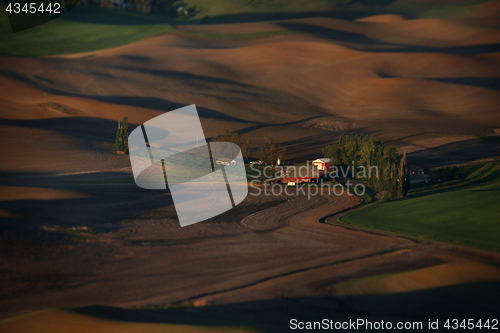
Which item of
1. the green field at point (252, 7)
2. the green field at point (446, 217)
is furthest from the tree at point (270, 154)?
the green field at point (252, 7)

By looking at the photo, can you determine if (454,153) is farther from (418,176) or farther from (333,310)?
(333,310)

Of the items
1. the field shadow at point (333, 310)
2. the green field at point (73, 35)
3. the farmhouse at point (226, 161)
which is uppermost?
the green field at point (73, 35)

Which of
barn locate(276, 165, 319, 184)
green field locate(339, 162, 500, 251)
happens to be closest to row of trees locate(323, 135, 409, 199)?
green field locate(339, 162, 500, 251)

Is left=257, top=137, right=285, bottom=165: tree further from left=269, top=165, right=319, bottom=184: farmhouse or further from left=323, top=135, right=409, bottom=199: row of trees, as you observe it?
left=269, top=165, right=319, bottom=184: farmhouse

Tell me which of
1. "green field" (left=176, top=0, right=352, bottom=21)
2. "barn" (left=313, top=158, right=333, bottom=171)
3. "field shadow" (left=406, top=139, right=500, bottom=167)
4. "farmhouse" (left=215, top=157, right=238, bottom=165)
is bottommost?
"field shadow" (left=406, top=139, right=500, bottom=167)

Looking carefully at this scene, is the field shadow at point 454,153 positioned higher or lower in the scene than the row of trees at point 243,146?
lower

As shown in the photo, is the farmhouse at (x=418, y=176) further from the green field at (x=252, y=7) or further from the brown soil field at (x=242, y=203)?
the green field at (x=252, y=7)

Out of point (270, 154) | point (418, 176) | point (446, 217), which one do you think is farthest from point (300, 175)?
point (446, 217)
